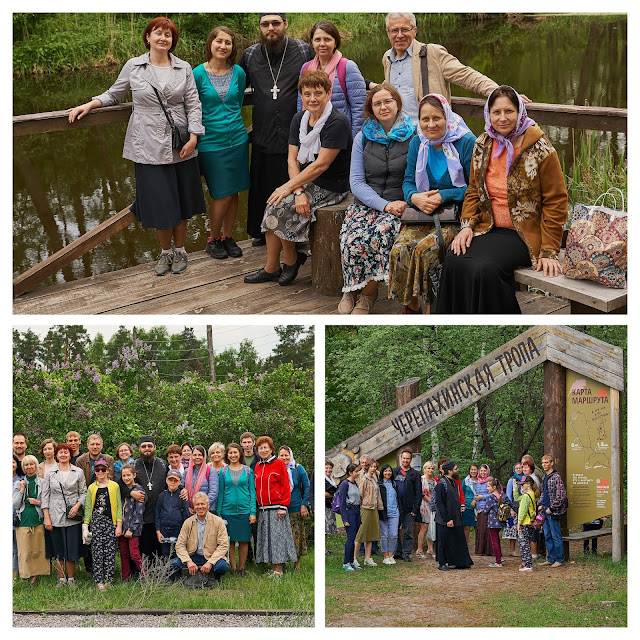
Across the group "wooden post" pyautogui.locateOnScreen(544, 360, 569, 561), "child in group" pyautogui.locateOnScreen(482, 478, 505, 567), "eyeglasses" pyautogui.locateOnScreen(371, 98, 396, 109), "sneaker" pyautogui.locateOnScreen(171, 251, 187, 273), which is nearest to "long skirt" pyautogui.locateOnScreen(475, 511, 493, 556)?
"child in group" pyautogui.locateOnScreen(482, 478, 505, 567)

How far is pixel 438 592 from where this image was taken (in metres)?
5.76

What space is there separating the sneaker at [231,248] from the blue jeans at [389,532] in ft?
7.45

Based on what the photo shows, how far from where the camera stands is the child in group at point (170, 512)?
238 inches

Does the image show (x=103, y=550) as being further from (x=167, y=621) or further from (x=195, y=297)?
(x=195, y=297)

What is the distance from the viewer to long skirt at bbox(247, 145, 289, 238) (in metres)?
6.34

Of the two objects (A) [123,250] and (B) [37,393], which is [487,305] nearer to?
(B) [37,393]

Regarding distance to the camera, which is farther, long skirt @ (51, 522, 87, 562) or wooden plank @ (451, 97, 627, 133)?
long skirt @ (51, 522, 87, 562)

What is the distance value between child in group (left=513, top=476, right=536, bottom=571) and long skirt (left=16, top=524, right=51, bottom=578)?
131 inches

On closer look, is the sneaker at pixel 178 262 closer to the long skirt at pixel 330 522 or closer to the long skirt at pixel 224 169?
the long skirt at pixel 224 169

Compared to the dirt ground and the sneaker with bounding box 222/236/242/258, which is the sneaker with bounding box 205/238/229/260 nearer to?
the sneaker with bounding box 222/236/242/258

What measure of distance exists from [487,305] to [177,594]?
277 cm

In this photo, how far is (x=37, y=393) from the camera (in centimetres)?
720

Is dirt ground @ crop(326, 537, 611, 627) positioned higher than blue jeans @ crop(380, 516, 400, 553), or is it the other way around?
blue jeans @ crop(380, 516, 400, 553)

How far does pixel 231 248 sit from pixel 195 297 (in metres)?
0.81
